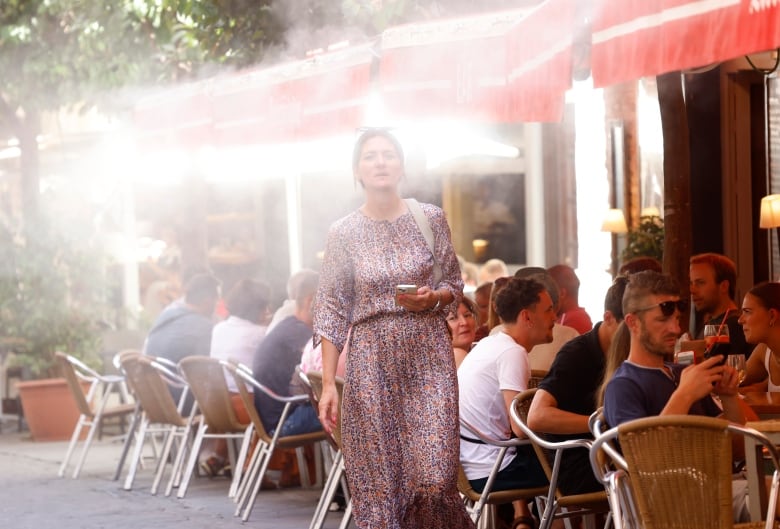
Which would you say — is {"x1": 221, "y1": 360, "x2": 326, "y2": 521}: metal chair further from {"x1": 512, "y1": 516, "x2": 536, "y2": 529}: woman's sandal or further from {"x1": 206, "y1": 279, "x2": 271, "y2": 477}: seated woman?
{"x1": 512, "y1": 516, "x2": 536, "y2": 529}: woman's sandal

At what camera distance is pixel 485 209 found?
18.9 metres

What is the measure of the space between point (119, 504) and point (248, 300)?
1.64 m

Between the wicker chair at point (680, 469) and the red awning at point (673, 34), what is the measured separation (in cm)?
119

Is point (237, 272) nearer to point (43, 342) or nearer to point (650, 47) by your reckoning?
point (43, 342)

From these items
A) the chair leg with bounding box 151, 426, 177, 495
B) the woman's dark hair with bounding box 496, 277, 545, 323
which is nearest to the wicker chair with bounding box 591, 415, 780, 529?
the woman's dark hair with bounding box 496, 277, 545, 323

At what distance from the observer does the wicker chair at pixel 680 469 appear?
468 centimetres

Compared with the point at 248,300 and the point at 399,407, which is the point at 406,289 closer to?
the point at 399,407

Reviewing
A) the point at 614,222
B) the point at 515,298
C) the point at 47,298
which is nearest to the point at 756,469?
the point at 515,298

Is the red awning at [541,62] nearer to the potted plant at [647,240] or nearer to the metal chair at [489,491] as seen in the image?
the metal chair at [489,491]

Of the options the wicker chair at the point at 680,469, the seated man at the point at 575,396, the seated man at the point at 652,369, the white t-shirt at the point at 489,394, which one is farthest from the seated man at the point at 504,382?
the wicker chair at the point at 680,469

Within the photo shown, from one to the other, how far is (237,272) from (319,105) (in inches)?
462

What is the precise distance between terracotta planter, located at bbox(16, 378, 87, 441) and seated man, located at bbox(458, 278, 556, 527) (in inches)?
352

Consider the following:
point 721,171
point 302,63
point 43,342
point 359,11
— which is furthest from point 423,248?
point 43,342

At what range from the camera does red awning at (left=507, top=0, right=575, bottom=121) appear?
22.2 ft
